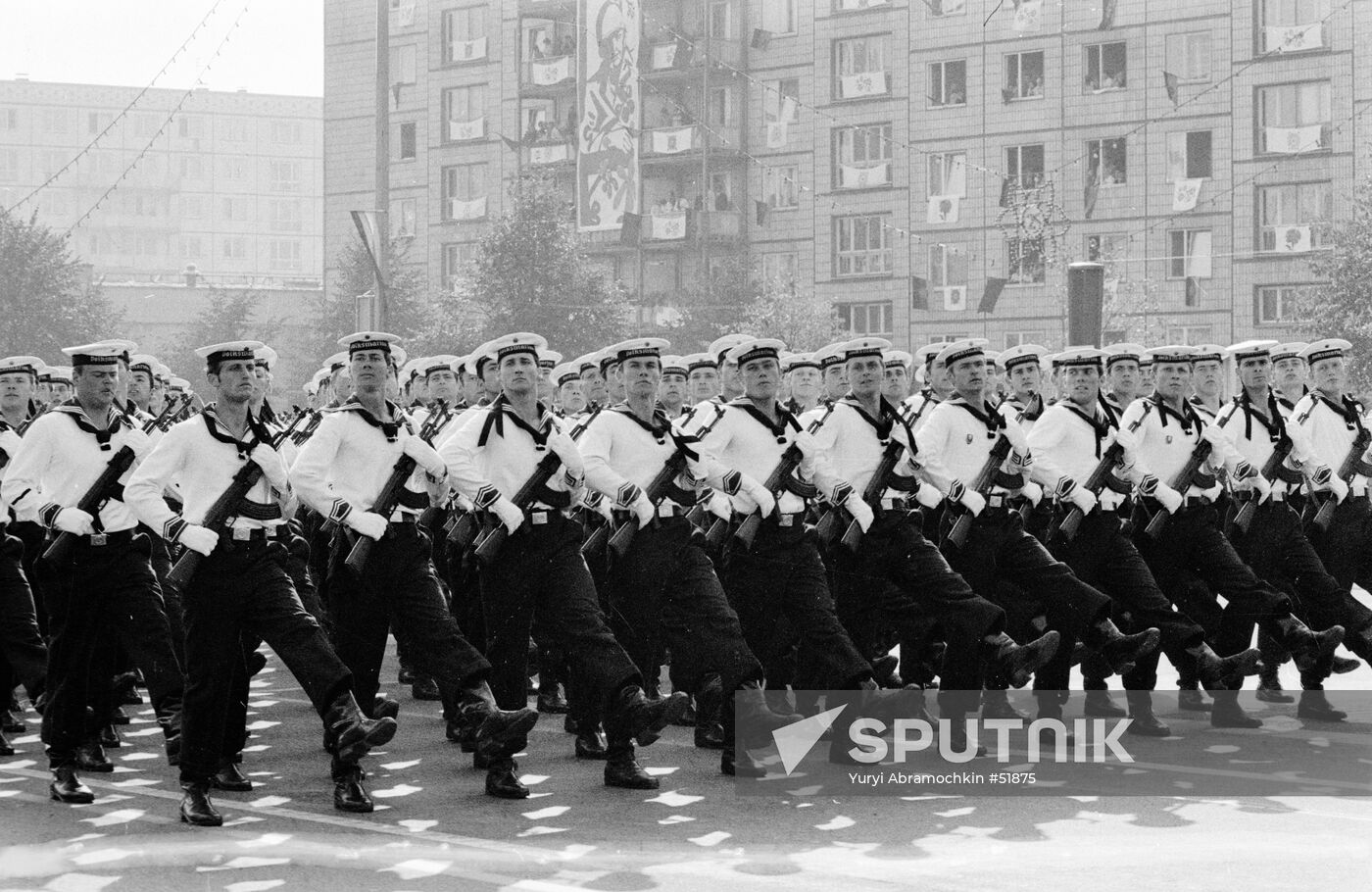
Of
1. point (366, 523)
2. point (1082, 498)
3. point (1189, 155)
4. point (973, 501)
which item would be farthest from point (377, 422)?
point (1189, 155)

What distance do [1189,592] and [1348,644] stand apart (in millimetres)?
997

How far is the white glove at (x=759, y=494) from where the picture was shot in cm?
987

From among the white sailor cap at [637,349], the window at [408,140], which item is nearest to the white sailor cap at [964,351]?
the white sailor cap at [637,349]

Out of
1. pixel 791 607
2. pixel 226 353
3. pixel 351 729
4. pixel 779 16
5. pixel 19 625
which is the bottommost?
pixel 351 729

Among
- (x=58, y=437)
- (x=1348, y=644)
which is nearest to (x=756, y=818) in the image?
(x=58, y=437)

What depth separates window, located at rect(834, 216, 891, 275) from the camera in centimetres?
5103

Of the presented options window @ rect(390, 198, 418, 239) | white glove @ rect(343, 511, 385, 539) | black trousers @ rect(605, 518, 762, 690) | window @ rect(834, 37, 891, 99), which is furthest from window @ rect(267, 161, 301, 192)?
white glove @ rect(343, 511, 385, 539)

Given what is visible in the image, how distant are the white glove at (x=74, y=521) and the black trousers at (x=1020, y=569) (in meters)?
4.63

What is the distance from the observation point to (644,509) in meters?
9.59

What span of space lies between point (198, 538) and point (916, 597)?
3.94 meters

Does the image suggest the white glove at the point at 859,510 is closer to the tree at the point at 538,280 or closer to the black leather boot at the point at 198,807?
the black leather boot at the point at 198,807

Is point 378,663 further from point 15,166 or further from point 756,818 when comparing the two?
point 15,166

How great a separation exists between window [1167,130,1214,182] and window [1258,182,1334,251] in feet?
4.89

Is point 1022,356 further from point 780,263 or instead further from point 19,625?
point 780,263
